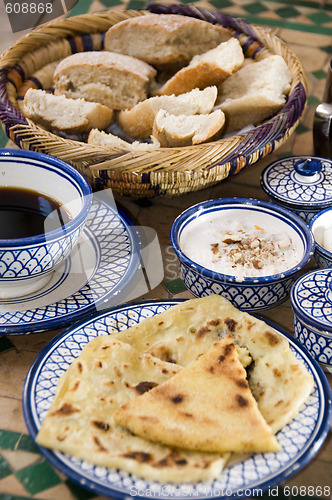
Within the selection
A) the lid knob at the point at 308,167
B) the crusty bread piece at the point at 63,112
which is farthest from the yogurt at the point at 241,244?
the crusty bread piece at the point at 63,112

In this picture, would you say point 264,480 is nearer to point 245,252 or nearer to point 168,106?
point 245,252

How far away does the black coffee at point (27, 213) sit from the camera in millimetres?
1522

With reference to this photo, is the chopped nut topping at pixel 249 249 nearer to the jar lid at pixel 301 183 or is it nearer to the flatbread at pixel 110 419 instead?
the jar lid at pixel 301 183

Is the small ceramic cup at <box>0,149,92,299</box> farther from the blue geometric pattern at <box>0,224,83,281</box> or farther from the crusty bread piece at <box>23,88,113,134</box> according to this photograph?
the crusty bread piece at <box>23,88,113,134</box>

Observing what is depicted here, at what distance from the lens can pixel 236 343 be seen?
1.29 metres

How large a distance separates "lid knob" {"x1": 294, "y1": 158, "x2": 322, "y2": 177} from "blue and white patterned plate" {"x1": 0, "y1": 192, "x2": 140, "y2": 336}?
530 millimetres

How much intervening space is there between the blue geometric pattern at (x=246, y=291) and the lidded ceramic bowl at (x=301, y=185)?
340mm

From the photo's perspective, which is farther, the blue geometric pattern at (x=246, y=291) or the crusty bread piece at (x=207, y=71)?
the crusty bread piece at (x=207, y=71)

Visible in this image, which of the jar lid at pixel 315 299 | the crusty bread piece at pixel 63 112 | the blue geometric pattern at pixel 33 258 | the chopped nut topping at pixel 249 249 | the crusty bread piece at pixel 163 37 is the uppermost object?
the crusty bread piece at pixel 163 37

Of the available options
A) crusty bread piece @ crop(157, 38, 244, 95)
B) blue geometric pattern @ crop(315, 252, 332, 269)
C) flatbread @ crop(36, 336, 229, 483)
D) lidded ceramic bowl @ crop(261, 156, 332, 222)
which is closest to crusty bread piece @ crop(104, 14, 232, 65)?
crusty bread piece @ crop(157, 38, 244, 95)

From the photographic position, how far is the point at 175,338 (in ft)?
4.32

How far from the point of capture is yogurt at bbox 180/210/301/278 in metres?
1.54

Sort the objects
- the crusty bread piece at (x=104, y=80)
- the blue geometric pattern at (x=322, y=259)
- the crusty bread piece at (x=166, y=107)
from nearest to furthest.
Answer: the blue geometric pattern at (x=322, y=259)
the crusty bread piece at (x=166, y=107)
the crusty bread piece at (x=104, y=80)

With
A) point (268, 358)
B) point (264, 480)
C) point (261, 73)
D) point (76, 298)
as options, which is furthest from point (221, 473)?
point (261, 73)
